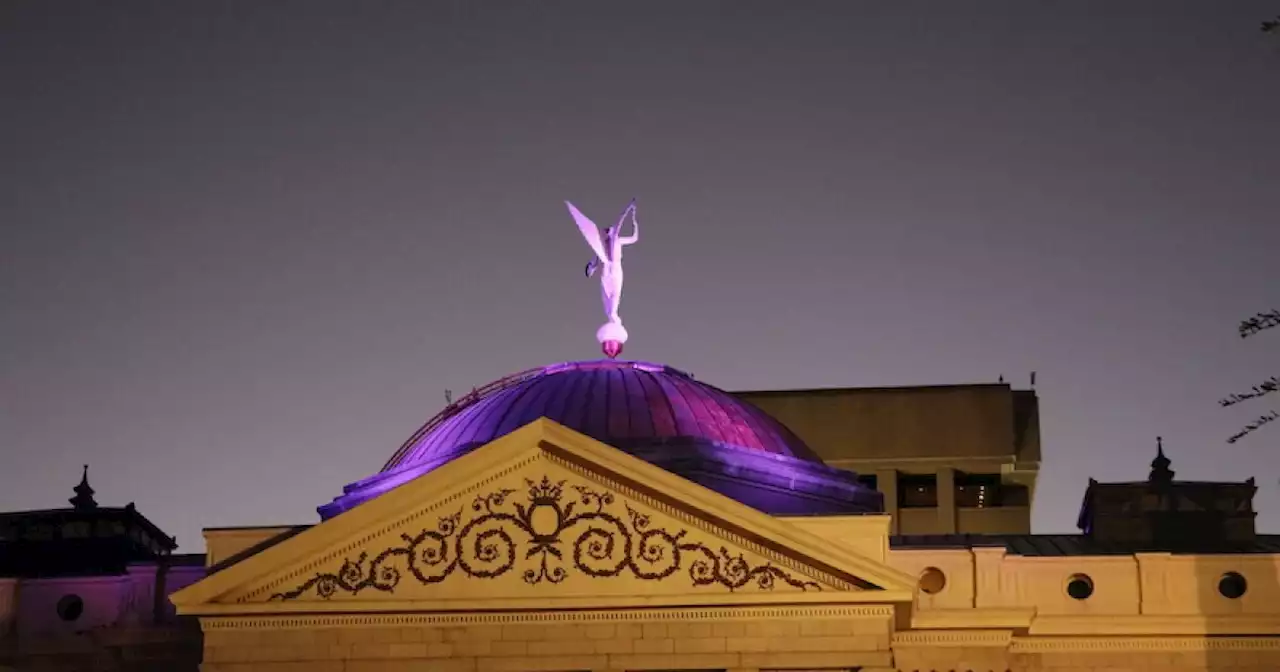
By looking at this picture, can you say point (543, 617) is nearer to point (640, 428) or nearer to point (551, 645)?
point (551, 645)

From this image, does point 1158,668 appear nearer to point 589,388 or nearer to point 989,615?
point 989,615

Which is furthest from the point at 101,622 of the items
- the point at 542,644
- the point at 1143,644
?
the point at 1143,644

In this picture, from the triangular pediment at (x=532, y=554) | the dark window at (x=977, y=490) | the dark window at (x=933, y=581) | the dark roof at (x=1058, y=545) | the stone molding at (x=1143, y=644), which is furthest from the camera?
the dark window at (x=977, y=490)

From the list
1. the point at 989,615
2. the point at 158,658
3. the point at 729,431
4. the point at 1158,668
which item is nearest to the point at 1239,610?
the point at 1158,668

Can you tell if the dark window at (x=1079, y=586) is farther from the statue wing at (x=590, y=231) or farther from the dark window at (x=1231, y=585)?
the statue wing at (x=590, y=231)

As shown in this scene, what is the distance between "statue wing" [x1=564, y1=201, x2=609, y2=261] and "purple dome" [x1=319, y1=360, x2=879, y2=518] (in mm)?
2791

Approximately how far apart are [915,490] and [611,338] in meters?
23.3

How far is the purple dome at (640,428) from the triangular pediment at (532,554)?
753 cm

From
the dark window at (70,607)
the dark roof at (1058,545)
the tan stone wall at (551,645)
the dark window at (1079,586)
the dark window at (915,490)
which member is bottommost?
the tan stone wall at (551,645)

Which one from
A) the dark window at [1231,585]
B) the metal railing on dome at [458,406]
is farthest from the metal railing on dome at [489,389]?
the dark window at [1231,585]

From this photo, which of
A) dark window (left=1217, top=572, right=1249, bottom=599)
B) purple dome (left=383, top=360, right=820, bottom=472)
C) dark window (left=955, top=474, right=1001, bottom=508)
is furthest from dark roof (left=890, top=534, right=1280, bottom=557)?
dark window (left=955, top=474, right=1001, bottom=508)

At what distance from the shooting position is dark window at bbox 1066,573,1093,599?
44.7 meters

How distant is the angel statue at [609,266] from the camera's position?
54.6m

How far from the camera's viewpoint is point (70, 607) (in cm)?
4616
